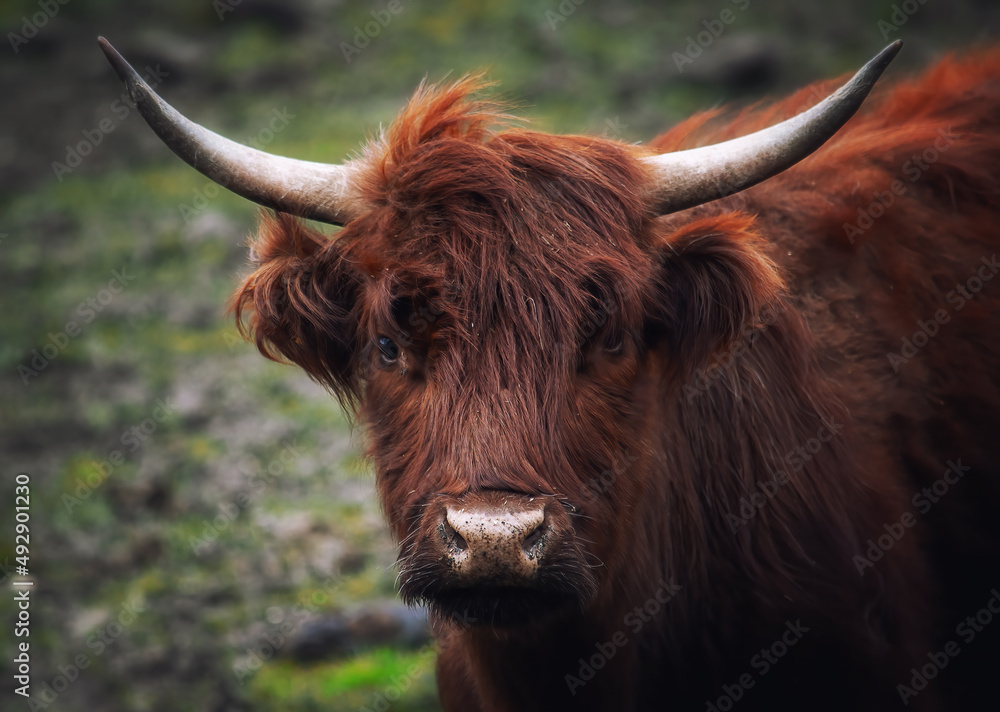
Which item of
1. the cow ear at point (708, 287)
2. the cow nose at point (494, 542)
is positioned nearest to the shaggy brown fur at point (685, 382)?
the cow ear at point (708, 287)

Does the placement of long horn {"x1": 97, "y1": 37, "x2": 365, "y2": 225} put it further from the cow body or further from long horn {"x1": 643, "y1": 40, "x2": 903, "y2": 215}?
long horn {"x1": 643, "y1": 40, "x2": 903, "y2": 215}

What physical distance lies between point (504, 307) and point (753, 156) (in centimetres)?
94

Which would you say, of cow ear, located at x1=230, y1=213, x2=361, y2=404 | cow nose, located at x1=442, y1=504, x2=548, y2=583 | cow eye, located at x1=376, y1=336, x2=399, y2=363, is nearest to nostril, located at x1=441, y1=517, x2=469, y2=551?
cow nose, located at x1=442, y1=504, x2=548, y2=583

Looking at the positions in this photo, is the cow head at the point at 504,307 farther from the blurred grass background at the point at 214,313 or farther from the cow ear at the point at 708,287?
the blurred grass background at the point at 214,313

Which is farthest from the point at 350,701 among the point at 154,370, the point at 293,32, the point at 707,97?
the point at 293,32

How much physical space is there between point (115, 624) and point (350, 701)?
69.1 inches

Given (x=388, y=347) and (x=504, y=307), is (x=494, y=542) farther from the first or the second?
(x=388, y=347)

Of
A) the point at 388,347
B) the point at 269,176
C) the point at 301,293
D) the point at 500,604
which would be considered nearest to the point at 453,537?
the point at 500,604

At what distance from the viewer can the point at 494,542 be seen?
2314 mm

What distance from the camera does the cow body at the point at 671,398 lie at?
8.70 feet

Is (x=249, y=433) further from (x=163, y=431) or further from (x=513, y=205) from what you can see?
(x=513, y=205)

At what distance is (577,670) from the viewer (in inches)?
120

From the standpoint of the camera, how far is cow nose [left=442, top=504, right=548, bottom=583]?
2.32m

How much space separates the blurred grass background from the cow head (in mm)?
659
